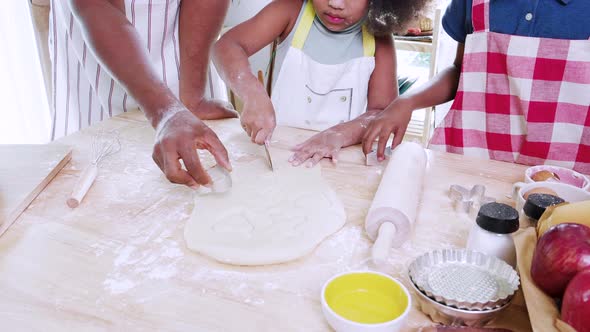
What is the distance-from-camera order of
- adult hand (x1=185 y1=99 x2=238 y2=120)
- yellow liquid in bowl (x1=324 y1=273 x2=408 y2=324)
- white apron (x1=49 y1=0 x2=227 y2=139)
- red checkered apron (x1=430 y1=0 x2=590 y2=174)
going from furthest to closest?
white apron (x1=49 y1=0 x2=227 y2=139) → adult hand (x1=185 y1=99 x2=238 y2=120) → red checkered apron (x1=430 y1=0 x2=590 y2=174) → yellow liquid in bowl (x1=324 y1=273 x2=408 y2=324)

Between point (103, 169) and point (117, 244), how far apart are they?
299 millimetres

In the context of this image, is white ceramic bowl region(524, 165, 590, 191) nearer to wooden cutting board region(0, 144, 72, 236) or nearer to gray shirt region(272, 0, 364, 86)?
gray shirt region(272, 0, 364, 86)

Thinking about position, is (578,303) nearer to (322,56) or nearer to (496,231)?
(496,231)

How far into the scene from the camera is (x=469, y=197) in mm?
884

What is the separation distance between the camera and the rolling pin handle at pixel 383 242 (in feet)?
2.21

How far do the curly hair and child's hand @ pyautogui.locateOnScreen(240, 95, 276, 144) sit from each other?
43 centimetres

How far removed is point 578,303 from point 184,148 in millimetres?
661

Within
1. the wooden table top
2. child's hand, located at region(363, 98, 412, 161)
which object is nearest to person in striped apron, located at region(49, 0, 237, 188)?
the wooden table top

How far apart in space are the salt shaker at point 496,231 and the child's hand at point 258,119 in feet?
1.86

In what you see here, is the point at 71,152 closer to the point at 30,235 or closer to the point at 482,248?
the point at 30,235

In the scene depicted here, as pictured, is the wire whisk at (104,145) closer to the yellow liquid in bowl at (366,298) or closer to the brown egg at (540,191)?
the yellow liquid in bowl at (366,298)

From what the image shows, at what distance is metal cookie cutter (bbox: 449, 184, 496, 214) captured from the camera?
860 mm

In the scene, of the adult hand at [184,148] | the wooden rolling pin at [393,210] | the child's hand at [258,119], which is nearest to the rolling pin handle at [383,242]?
the wooden rolling pin at [393,210]

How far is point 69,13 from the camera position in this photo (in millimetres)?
1419
